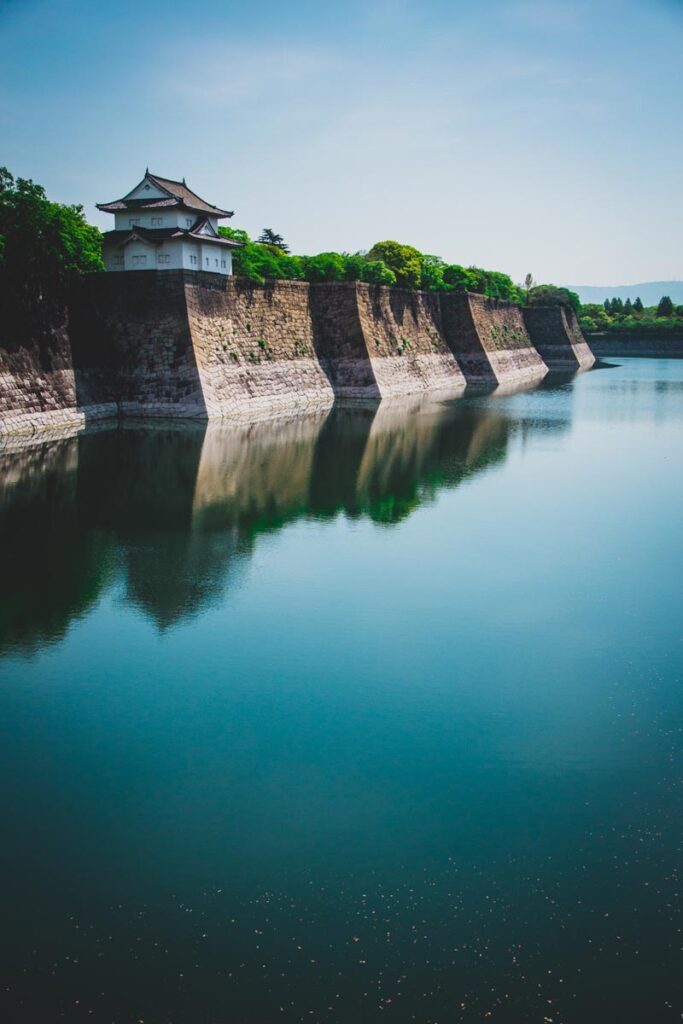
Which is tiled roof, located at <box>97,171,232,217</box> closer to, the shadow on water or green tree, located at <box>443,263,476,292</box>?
the shadow on water

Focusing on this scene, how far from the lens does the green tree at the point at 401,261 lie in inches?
1577

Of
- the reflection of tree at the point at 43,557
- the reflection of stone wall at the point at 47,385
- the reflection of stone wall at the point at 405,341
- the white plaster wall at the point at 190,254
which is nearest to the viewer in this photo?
the reflection of tree at the point at 43,557

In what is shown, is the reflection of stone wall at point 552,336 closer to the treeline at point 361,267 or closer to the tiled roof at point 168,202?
the treeline at point 361,267

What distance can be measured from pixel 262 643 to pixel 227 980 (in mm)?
3986

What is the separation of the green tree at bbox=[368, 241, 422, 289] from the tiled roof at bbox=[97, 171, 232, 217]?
41.4ft

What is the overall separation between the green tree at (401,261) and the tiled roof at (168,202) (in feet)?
41.4

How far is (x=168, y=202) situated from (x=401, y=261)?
15.3 m

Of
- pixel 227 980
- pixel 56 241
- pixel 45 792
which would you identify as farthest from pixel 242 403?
pixel 227 980

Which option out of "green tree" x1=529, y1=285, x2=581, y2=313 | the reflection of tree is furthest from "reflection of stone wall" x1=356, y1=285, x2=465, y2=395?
"green tree" x1=529, y1=285, x2=581, y2=313

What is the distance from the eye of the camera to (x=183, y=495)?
13438 millimetres

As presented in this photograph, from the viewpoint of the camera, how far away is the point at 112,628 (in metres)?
7.96

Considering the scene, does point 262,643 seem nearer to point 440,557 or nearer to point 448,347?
point 440,557

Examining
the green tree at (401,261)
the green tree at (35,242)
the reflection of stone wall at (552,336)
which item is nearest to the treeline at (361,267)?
the green tree at (401,261)

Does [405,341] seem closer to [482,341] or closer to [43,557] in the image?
[482,341]
